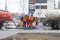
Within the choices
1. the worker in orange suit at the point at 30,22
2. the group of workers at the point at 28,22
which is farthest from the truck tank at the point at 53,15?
the worker in orange suit at the point at 30,22

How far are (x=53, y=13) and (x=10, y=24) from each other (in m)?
5.72

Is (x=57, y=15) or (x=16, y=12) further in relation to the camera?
(x=16, y=12)

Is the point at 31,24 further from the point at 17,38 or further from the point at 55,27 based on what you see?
the point at 17,38

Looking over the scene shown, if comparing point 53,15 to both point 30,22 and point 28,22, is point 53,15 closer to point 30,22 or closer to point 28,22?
point 30,22

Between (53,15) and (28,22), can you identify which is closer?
(28,22)

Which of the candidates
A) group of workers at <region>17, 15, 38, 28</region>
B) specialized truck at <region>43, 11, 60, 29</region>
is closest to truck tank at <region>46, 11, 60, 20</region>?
specialized truck at <region>43, 11, 60, 29</region>

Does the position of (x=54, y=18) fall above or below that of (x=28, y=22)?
above

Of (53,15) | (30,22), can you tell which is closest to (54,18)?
(53,15)

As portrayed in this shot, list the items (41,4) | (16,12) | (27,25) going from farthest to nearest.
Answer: (41,4), (16,12), (27,25)

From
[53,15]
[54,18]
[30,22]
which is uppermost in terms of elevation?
[53,15]

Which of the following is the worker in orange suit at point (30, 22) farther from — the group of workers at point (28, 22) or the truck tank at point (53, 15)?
the truck tank at point (53, 15)

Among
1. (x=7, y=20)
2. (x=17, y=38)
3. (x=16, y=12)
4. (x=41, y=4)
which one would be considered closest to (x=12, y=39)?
(x=17, y=38)

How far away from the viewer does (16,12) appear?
55.0 metres

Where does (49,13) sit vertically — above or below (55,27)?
above
